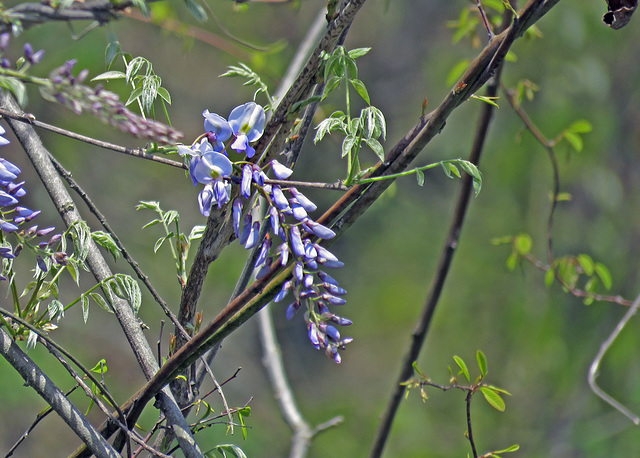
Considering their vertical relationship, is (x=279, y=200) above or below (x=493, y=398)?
above

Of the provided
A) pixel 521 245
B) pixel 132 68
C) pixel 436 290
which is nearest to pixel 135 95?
pixel 132 68

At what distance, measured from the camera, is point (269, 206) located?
36cm

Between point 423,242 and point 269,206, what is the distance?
1.92 meters

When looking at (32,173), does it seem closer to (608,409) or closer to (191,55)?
(191,55)

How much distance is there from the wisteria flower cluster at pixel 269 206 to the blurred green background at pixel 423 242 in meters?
1.21

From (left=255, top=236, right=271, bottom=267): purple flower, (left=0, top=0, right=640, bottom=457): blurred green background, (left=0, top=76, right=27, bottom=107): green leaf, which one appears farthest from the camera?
(left=0, top=0, right=640, bottom=457): blurred green background

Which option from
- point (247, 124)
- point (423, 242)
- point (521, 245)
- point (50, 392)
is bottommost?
point (423, 242)

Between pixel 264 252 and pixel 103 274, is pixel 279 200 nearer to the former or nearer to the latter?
pixel 264 252

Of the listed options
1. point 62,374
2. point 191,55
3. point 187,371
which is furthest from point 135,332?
point 191,55

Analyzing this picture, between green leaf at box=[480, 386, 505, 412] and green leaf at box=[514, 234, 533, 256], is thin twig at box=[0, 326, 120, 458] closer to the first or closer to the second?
green leaf at box=[480, 386, 505, 412]

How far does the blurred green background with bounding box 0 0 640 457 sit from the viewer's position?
5.76ft

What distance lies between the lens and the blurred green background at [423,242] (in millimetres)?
1755

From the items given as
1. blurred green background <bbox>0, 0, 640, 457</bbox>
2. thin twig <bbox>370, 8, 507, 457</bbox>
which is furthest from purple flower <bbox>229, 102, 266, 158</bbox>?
blurred green background <bbox>0, 0, 640, 457</bbox>

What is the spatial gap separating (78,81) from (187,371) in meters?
0.26
